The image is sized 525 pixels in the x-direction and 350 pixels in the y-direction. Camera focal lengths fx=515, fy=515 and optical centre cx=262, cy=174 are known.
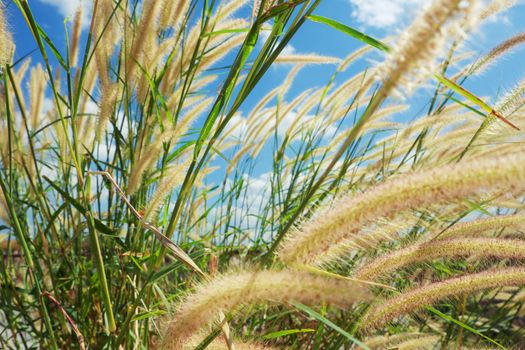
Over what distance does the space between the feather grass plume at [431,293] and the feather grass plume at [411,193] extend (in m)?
0.35

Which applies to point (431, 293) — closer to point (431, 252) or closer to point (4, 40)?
point (431, 252)

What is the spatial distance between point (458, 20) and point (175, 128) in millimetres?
1139

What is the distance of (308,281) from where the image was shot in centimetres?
72

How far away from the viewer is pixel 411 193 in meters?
0.65

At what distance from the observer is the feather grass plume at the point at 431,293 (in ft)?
3.36

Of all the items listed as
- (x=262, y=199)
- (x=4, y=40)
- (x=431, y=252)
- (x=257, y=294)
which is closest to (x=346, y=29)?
(x=431, y=252)

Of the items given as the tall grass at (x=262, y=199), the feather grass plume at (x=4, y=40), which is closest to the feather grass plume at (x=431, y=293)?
the tall grass at (x=262, y=199)

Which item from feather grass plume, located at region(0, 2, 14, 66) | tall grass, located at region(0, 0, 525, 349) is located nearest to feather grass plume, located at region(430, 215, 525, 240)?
tall grass, located at region(0, 0, 525, 349)

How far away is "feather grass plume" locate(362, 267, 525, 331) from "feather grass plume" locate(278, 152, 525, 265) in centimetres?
35

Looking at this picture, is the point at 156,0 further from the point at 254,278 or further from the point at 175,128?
the point at 254,278

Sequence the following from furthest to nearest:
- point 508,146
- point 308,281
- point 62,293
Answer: point 62,293, point 508,146, point 308,281

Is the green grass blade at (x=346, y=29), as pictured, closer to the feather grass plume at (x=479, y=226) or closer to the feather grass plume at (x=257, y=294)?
the feather grass plume at (x=479, y=226)

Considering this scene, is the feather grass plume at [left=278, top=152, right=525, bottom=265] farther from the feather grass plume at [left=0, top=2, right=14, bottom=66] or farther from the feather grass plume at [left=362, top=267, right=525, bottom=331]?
the feather grass plume at [left=0, top=2, right=14, bottom=66]

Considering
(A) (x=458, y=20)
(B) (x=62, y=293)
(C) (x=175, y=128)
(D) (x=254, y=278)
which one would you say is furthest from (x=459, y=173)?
(B) (x=62, y=293)
